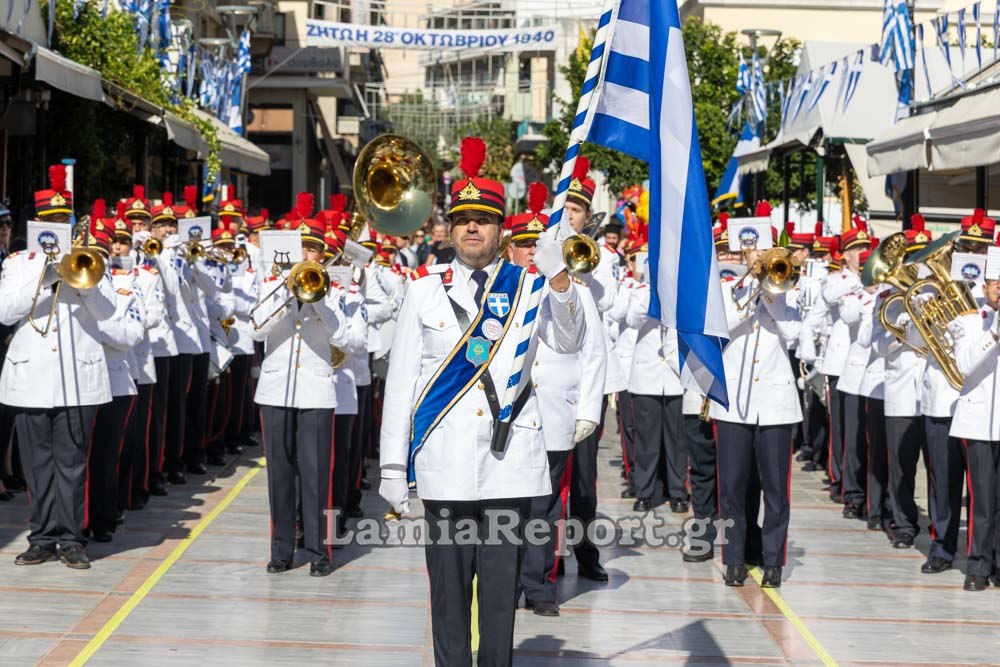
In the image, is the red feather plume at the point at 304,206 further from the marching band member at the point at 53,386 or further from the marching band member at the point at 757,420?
the marching band member at the point at 757,420

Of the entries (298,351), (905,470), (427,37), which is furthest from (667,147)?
(427,37)

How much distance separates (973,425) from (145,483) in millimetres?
5870

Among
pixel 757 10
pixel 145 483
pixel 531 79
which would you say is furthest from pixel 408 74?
pixel 145 483

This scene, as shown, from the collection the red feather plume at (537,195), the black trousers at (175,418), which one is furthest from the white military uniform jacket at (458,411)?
the black trousers at (175,418)

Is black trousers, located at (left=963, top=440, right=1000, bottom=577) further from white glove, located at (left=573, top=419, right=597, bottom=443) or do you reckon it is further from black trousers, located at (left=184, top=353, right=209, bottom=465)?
black trousers, located at (left=184, top=353, right=209, bottom=465)

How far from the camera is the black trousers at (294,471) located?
9.09 meters

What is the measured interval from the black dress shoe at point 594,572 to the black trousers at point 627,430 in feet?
12.0

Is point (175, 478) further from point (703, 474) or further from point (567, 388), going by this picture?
point (567, 388)

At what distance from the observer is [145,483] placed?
1134cm

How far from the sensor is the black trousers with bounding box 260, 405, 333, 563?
9086 millimetres

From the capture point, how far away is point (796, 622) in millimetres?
8148

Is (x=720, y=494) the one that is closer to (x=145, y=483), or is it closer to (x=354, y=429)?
(x=354, y=429)

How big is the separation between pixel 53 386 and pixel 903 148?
7.23 m

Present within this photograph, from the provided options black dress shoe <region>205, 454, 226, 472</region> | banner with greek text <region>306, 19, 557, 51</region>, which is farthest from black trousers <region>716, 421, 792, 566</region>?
banner with greek text <region>306, 19, 557, 51</region>
